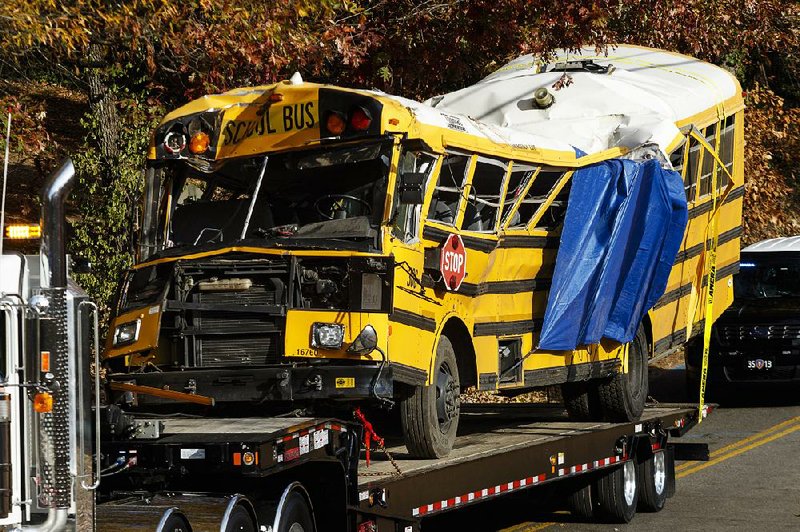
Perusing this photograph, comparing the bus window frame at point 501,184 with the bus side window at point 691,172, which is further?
the bus side window at point 691,172

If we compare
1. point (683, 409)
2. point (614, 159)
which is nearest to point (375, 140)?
point (614, 159)

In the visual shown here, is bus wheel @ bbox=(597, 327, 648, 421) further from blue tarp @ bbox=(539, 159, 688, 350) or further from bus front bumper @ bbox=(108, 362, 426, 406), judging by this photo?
bus front bumper @ bbox=(108, 362, 426, 406)

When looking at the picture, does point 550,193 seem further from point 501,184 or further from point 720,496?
point 720,496

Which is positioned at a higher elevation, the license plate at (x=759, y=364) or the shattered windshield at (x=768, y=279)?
the shattered windshield at (x=768, y=279)

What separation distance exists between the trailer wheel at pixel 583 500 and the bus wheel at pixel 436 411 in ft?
8.86

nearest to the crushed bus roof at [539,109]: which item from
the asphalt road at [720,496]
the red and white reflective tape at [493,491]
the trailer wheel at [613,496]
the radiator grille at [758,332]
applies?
the red and white reflective tape at [493,491]

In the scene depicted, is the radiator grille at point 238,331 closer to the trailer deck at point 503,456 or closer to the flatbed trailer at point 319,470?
the flatbed trailer at point 319,470

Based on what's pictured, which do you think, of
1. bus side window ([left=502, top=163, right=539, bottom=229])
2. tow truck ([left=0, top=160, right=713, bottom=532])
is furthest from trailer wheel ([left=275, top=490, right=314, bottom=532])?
bus side window ([left=502, top=163, right=539, bottom=229])

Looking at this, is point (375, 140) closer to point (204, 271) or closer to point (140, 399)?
point (204, 271)

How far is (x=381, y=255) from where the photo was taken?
898 centimetres

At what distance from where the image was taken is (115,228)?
52.6 ft

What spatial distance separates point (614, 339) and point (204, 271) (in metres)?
4.43

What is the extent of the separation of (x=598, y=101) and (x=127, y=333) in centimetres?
588

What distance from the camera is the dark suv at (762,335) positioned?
19766mm
